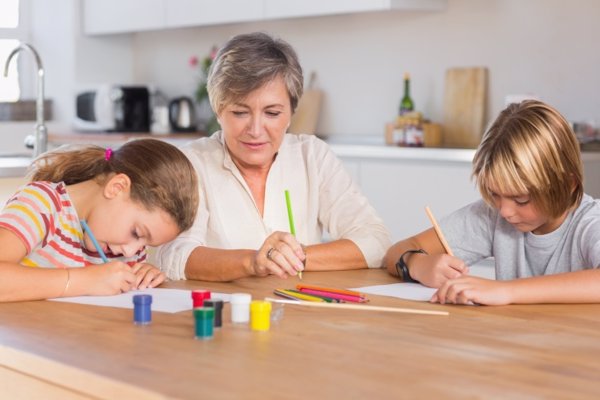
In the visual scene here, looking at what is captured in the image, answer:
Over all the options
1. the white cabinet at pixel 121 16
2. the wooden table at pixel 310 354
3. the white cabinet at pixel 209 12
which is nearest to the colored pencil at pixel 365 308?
the wooden table at pixel 310 354

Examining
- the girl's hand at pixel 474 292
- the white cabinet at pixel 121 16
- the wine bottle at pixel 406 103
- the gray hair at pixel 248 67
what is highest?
the white cabinet at pixel 121 16

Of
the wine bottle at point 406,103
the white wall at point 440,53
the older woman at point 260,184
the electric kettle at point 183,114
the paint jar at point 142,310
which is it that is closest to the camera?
the paint jar at point 142,310

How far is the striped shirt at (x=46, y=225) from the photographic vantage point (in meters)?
1.91

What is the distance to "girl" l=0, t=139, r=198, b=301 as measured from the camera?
1.90 meters

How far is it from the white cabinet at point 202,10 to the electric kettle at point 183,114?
0.44m

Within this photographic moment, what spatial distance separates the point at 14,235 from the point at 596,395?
44.3 inches

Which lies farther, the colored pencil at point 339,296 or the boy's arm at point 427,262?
the boy's arm at point 427,262

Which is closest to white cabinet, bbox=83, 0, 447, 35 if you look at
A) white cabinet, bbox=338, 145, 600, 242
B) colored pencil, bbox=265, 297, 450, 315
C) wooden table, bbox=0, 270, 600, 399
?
white cabinet, bbox=338, 145, 600, 242

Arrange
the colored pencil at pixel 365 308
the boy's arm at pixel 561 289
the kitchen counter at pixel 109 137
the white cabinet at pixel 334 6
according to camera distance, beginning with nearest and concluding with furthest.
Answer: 1. the colored pencil at pixel 365 308
2. the boy's arm at pixel 561 289
3. the white cabinet at pixel 334 6
4. the kitchen counter at pixel 109 137

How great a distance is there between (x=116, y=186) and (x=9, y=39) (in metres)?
4.83

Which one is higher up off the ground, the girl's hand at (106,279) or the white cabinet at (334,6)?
the white cabinet at (334,6)

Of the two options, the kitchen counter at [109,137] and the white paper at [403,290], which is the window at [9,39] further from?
the white paper at [403,290]

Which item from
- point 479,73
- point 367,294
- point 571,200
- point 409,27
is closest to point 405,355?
point 367,294

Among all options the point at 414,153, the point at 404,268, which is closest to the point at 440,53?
the point at 414,153
